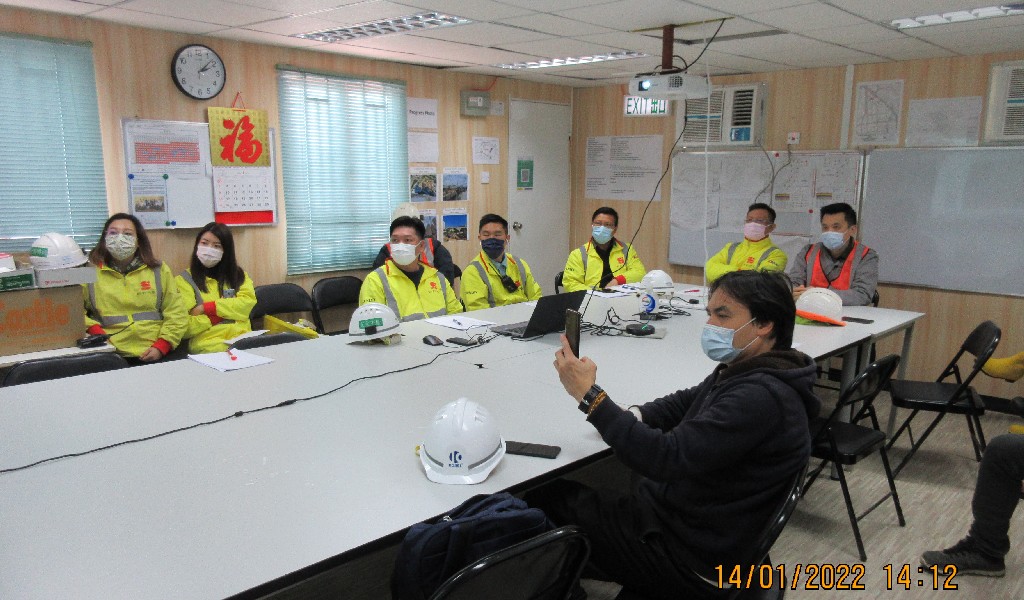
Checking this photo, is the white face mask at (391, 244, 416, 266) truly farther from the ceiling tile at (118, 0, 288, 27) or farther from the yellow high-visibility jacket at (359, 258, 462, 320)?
the ceiling tile at (118, 0, 288, 27)

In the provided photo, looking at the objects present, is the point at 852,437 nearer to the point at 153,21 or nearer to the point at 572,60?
the point at 572,60

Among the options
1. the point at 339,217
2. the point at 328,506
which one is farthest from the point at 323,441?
the point at 339,217

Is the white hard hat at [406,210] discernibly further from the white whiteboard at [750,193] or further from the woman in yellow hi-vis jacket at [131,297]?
the white whiteboard at [750,193]

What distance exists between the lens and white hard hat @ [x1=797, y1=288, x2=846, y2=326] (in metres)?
3.79

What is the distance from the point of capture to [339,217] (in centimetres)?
546

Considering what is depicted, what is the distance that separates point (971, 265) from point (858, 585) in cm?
337

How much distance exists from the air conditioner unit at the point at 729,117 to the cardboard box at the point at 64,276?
15.2 ft

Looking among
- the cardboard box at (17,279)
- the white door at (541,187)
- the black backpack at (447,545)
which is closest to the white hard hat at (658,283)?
the white door at (541,187)

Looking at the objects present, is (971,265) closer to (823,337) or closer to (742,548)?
(823,337)

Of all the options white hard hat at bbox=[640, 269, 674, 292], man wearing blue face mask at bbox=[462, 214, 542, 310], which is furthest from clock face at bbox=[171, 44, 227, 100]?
white hard hat at bbox=[640, 269, 674, 292]

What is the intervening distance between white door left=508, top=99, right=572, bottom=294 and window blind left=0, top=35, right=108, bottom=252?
12.0 ft

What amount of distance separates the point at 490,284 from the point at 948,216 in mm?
3496

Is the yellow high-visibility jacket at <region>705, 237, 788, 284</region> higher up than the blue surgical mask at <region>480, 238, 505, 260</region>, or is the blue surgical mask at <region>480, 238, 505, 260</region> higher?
the blue surgical mask at <region>480, 238, 505, 260</region>

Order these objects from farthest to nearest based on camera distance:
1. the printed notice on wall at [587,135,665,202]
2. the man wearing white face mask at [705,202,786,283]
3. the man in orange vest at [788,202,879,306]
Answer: the printed notice on wall at [587,135,665,202]
the man wearing white face mask at [705,202,786,283]
the man in orange vest at [788,202,879,306]
